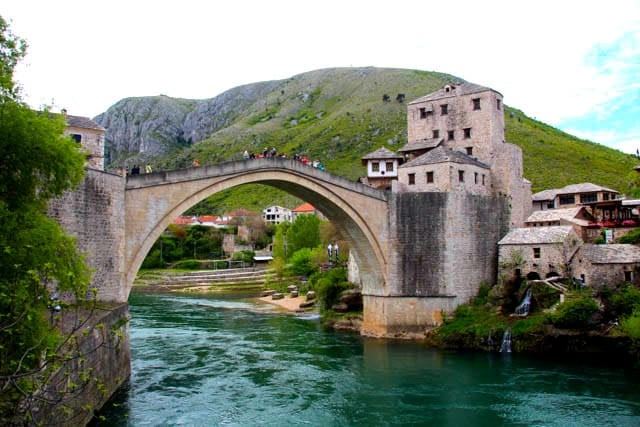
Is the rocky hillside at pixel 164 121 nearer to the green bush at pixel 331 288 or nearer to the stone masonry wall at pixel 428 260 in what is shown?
the green bush at pixel 331 288

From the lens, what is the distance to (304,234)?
61.4 m

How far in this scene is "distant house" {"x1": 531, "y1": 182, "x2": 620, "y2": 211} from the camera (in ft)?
120

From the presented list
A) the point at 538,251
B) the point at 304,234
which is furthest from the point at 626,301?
the point at 304,234

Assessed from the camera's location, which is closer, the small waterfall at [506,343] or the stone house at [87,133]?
the small waterfall at [506,343]

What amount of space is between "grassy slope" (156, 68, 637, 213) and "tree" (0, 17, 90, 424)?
151 feet

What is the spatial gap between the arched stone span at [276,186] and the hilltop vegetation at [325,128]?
18.8 metres

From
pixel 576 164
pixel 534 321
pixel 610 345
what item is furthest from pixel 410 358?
pixel 576 164

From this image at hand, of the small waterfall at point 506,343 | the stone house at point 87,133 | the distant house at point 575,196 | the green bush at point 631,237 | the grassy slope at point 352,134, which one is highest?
the grassy slope at point 352,134

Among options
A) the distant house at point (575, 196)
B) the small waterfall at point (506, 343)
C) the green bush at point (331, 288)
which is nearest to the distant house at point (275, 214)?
the green bush at point (331, 288)

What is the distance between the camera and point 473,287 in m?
29.3

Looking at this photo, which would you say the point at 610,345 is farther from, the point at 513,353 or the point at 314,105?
the point at 314,105

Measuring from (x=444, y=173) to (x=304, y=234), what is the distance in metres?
33.8

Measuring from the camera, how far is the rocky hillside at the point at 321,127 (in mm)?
59812

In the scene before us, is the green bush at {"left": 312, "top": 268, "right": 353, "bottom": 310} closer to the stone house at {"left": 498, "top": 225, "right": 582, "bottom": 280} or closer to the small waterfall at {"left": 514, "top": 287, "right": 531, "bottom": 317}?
the stone house at {"left": 498, "top": 225, "right": 582, "bottom": 280}
